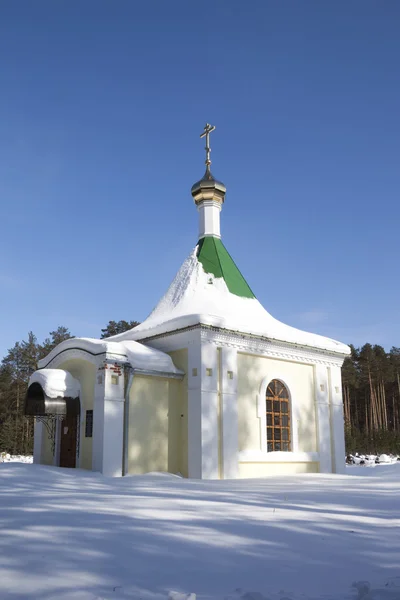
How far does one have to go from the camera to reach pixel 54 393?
36.5 ft

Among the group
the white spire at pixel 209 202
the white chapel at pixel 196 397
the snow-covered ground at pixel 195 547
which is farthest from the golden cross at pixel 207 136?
the snow-covered ground at pixel 195 547

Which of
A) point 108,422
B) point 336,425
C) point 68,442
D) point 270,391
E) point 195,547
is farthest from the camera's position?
point 336,425

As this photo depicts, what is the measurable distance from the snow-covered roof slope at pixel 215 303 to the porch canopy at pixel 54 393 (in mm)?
2096

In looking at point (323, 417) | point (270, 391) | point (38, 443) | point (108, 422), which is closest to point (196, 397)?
point (108, 422)

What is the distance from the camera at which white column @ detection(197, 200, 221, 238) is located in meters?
15.2

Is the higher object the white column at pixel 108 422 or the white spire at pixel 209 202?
the white spire at pixel 209 202

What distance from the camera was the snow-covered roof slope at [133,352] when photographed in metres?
10.6

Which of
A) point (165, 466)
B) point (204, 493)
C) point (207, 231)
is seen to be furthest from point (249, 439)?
point (207, 231)

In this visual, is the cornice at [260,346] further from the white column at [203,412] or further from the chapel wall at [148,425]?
the chapel wall at [148,425]

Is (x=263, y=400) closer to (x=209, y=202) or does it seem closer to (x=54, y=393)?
(x=54, y=393)

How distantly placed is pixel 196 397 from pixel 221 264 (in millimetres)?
4476

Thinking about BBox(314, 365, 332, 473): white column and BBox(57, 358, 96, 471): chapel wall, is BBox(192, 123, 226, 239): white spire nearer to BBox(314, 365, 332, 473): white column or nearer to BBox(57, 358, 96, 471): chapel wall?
BBox(314, 365, 332, 473): white column

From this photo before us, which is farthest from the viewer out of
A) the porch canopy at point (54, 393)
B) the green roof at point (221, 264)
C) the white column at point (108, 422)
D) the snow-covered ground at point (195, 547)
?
the green roof at point (221, 264)

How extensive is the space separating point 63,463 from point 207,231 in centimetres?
710
